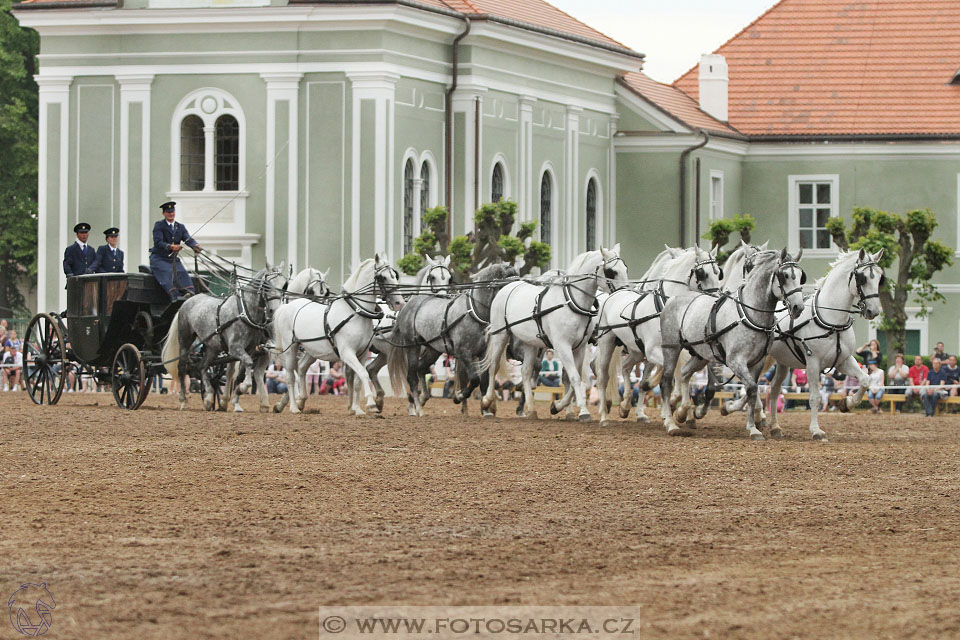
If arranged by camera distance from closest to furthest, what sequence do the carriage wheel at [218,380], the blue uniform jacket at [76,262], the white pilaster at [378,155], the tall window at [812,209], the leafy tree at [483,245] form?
the blue uniform jacket at [76,262] < the carriage wheel at [218,380] < the leafy tree at [483,245] < the white pilaster at [378,155] < the tall window at [812,209]

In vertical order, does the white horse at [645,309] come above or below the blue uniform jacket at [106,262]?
below

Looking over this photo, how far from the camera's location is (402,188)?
3644 cm

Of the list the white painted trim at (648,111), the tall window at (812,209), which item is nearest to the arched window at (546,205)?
the white painted trim at (648,111)

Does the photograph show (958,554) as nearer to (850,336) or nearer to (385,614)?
(385,614)

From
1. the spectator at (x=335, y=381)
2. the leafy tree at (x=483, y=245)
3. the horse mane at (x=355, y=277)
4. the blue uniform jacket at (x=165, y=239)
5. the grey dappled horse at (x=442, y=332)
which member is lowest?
the spectator at (x=335, y=381)

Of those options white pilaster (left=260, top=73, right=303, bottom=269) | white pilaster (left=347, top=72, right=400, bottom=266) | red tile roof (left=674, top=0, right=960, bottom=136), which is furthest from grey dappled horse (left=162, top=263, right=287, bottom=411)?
red tile roof (left=674, top=0, right=960, bottom=136)

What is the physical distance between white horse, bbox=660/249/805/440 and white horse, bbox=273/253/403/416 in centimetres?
420

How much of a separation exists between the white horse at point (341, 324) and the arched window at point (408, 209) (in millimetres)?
12743

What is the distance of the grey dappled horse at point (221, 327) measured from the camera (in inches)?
917

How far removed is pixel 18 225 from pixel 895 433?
3355cm

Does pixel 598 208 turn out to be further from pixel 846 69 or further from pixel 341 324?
pixel 341 324

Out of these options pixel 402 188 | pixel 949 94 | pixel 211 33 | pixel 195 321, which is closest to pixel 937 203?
pixel 949 94

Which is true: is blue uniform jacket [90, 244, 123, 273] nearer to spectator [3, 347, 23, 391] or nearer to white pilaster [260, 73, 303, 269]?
spectator [3, 347, 23, 391]

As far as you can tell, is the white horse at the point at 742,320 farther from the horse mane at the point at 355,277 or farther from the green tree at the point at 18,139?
the green tree at the point at 18,139
